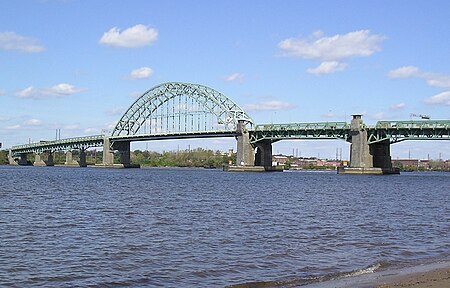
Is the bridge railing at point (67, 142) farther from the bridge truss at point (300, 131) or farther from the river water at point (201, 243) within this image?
the river water at point (201, 243)

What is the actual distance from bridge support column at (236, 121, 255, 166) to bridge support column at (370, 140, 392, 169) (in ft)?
88.4

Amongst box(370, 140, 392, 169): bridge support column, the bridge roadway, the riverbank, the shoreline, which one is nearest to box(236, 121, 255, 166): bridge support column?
the bridge roadway

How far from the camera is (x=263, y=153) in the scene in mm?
139500

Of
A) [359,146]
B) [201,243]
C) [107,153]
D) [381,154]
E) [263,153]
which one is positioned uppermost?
[107,153]

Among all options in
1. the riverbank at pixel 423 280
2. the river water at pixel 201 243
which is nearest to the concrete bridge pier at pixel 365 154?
the river water at pixel 201 243

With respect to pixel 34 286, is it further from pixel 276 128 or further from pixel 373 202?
pixel 276 128

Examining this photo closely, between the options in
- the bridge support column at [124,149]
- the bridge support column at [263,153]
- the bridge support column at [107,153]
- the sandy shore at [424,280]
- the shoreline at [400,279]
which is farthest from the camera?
the bridge support column at [124,149]

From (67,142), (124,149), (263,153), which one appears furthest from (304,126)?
(67,142)

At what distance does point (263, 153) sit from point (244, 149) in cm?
566

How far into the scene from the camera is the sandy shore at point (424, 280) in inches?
591

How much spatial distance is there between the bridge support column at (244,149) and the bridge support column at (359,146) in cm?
2511

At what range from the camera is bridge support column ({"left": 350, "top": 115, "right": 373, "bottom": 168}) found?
11625 cm

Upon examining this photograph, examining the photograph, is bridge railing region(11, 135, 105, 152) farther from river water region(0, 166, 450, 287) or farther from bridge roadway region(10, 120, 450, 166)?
river water region(0, 166, 450, 287)

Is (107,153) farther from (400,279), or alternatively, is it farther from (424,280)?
(424,280)
